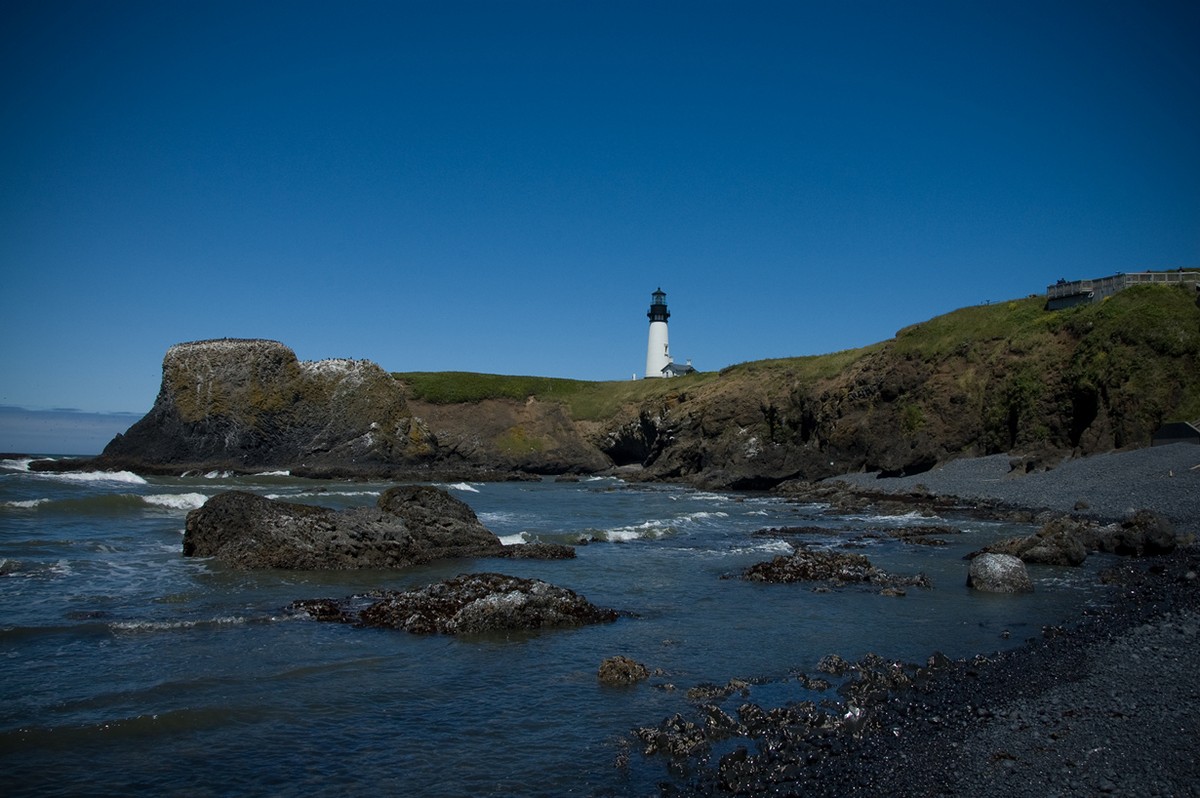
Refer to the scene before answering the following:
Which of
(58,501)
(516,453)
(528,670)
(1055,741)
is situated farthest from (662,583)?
(516,453)

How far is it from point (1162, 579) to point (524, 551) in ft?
43.4

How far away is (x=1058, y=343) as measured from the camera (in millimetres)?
42938

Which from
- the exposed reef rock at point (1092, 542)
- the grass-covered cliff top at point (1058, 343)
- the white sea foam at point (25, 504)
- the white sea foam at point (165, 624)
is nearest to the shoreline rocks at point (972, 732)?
the white sea foam at point (165, 624)

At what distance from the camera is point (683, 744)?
23.2 feet

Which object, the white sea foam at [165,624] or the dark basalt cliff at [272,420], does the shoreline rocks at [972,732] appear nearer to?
the white sea foam at [165,624]

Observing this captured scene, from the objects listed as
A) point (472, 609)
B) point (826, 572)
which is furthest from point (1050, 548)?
point (472, 609)

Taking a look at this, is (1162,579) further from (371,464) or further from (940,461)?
(371,464)

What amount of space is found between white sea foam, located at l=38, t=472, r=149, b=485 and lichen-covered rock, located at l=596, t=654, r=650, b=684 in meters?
39.3

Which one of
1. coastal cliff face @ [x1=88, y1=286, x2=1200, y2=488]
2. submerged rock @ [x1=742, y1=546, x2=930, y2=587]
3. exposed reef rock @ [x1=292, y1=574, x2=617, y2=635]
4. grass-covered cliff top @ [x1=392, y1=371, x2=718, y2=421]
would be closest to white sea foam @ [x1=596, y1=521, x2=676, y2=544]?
submerged rock @ [x1=742, y1=546, x2=930, y2=587]

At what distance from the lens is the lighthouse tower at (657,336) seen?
9281 centimetres

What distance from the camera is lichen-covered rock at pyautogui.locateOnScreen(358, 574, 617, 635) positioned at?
11.4 m

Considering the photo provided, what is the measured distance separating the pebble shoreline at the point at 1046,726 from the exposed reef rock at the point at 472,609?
5.08 metres

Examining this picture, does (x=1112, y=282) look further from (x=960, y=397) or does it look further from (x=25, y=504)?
(x=25, y=504)

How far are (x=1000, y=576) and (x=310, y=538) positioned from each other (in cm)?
1371
